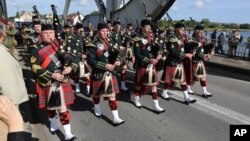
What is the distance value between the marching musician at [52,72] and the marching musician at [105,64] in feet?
2.83

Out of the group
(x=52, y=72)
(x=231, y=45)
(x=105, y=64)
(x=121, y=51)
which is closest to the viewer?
(x=52, y=72)

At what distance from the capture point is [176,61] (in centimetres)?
796

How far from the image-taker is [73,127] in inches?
252

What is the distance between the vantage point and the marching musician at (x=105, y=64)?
252 inches

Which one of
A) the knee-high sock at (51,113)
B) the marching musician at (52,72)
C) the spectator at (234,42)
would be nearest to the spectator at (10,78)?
the marching musician at (52,72)

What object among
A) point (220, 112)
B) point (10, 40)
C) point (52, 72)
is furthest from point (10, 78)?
point (10, 40)

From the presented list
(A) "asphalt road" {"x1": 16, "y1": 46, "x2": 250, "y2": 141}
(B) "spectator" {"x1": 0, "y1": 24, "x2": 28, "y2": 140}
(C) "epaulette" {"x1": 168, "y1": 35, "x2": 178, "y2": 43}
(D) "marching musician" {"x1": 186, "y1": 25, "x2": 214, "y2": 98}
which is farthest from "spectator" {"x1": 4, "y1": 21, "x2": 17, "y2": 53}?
(D) "marching musician" {"x1": 186, "y1": 25, "x2": 214, "y2": 98}

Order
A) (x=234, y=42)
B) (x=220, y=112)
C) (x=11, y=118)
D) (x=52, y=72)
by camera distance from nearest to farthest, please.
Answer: (x=11, y=118) → (x=52, y=72) → (x=220, y=112) → (x=234, y=42)

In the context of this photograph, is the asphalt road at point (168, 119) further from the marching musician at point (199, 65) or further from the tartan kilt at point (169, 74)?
the tartan kilt at point (169, 74)

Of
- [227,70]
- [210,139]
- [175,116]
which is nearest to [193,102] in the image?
[175,116]

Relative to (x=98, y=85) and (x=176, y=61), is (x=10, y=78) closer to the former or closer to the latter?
(x=98, y=85)

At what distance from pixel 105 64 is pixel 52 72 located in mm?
1211

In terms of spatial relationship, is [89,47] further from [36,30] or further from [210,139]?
[36,30]

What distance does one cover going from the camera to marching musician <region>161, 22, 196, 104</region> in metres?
7.69
